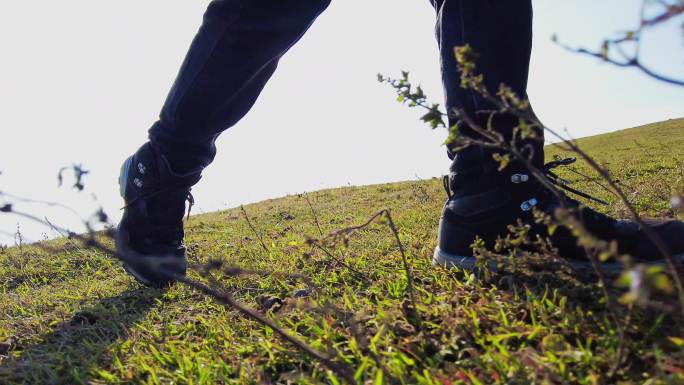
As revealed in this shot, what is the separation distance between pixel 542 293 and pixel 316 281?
104 centimetres

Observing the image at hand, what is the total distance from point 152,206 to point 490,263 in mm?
1686

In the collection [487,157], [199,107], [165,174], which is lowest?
[487,157]

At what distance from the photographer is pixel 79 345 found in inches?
80.0

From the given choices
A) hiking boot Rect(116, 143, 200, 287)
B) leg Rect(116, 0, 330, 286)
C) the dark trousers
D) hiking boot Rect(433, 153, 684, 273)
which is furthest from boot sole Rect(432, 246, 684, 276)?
hiking boot Rect(116, 143, 200, 287)

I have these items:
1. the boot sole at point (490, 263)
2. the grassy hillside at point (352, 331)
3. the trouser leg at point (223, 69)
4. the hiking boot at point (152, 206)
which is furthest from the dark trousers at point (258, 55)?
the grassy hillside at point (352, 331)

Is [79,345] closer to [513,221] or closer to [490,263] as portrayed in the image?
[490,263]

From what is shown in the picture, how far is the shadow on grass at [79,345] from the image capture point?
1769 mm

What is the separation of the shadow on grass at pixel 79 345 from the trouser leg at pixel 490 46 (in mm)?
1591

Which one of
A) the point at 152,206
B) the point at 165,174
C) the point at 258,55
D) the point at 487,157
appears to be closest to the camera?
the point at 487,157

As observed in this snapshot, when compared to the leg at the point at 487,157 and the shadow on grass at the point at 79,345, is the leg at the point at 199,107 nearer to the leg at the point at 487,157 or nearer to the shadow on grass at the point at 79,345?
the shadow on grass at the point at 79,345

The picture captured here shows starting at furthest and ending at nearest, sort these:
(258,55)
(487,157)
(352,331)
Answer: (258,55)
(487,157)
(352,331)

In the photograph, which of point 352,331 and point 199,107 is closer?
point 352,331

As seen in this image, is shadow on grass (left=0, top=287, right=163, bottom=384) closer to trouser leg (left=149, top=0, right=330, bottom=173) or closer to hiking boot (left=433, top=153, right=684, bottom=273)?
trouser leg (left=149, top=0, right=330, bottom=173)

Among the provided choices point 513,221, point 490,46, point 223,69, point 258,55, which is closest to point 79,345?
point 223,69
